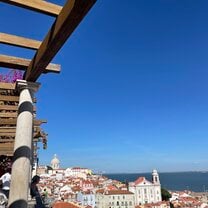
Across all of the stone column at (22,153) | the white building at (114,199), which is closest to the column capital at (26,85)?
the stone column at (22,153)

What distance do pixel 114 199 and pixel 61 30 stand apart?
70.8 m

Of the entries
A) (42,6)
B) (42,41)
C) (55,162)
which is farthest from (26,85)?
(55,162)

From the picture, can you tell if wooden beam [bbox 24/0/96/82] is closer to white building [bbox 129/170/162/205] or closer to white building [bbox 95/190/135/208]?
white building [bbox 95/190/135/208]

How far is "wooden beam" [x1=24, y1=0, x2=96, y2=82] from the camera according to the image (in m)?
2.13

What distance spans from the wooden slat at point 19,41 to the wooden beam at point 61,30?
101 millimetres

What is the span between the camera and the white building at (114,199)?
223 ft

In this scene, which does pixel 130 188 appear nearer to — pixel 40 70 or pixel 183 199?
pixel 183 199

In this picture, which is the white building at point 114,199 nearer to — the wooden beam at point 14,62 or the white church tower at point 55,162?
the wooden beam at point 14,62

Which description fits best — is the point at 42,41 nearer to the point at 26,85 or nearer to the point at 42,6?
the point at 42,6

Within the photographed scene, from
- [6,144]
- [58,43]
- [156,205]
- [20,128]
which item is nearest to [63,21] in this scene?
[58,43]

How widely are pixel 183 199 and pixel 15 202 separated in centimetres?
8487

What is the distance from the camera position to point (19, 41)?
123 inches

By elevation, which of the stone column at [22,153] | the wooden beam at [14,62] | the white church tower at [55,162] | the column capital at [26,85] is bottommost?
the stone column at [22,153]

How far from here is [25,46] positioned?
315cm
